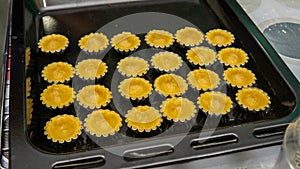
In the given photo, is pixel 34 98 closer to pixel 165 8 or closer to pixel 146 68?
pixel 146 68

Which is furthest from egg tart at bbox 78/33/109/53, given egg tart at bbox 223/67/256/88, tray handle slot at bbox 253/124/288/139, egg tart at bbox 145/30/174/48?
tray handle slot at bbox 253/124/288/139

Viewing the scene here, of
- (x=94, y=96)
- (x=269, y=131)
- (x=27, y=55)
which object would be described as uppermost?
(x=27, y=55)

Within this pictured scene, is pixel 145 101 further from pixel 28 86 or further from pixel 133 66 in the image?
pixel 28 86

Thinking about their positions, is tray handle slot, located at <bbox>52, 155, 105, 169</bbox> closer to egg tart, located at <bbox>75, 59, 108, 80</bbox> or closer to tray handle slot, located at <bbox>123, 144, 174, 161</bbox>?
tray handle slot, located at <bbox>123, 144, 174, 161</bbox>

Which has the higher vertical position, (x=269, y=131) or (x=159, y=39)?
(x=159, y=39)

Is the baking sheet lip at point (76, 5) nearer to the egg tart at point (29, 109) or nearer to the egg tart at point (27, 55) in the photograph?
the egg tart at point (27, 55)

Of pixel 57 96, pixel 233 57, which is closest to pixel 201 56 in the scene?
pixel 233 57

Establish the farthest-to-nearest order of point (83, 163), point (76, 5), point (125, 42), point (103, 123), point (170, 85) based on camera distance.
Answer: point (76, 5)
point (125, 42)
point (170, 85)
point (103, 123)
point (83, 163)

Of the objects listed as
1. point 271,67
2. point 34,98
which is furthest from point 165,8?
point 34,98
